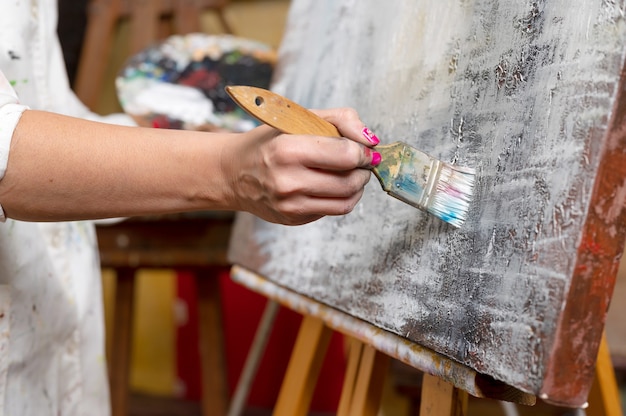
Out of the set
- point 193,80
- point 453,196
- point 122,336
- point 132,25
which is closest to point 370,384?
point 453,196

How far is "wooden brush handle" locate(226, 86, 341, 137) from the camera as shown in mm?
485

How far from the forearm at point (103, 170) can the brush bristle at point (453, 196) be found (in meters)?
0.17

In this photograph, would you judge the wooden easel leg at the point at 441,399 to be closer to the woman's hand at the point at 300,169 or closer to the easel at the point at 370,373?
the easel at the point at 370,373

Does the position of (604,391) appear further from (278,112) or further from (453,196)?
(278,112)

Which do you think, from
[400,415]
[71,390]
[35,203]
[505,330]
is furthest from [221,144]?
[400,415]

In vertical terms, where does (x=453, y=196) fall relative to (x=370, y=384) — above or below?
above

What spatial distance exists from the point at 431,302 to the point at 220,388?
40.6 inches

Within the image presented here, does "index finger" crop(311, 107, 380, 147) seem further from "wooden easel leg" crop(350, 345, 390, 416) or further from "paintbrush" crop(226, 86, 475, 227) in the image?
"wooden easel leg" crop(350, 345, 390, 416)

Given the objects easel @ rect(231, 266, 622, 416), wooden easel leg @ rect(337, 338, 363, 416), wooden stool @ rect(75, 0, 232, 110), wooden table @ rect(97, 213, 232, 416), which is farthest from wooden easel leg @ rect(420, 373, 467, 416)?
wooden stool @ rect(75, 0, 232, 110)

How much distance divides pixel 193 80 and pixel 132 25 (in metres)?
0.84

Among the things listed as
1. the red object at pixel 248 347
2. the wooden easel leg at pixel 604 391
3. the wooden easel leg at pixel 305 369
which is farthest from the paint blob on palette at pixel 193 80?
the red object at pixel 248 347

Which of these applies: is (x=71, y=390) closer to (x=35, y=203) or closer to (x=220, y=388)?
(x=35, y=203)

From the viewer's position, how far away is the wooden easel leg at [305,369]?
2.66 feet

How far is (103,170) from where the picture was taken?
53 centimetres
